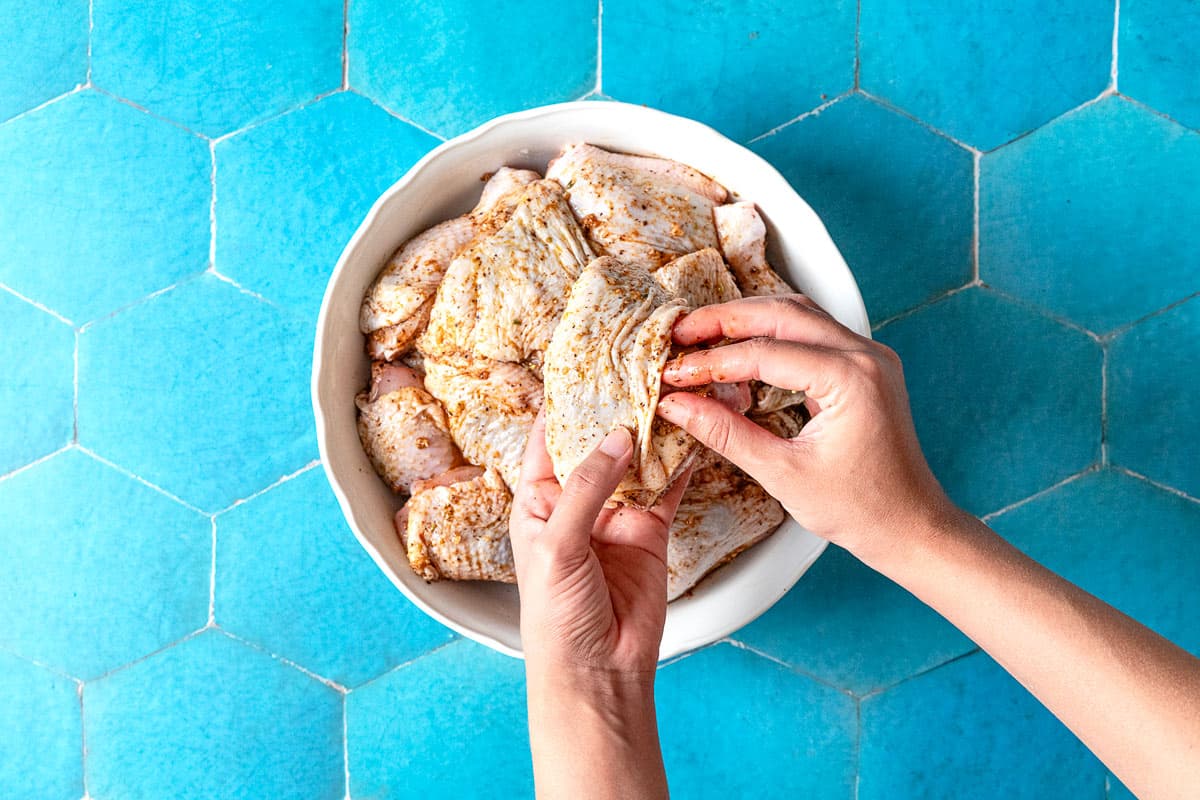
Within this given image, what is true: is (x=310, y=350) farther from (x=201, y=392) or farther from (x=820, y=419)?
(x=820, y=419)

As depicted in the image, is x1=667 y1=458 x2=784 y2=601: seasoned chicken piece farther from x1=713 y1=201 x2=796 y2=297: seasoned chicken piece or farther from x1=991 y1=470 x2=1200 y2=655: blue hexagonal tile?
x1=991 y1=470 x2=1200 y2=655: blue hexagonal tile

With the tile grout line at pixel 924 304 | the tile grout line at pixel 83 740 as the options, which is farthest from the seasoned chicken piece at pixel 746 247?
the tile grout line at pixel 83 740

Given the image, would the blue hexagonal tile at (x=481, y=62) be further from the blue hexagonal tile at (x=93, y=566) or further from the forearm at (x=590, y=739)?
the forearm at (x=590, y=739)

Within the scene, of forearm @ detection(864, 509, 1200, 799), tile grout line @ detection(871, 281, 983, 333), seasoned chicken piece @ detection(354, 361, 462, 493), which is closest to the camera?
forearm @ detection(864, 509, 1200, 799)

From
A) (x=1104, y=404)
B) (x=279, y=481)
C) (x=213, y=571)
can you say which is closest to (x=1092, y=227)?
(x=1104, y=404)

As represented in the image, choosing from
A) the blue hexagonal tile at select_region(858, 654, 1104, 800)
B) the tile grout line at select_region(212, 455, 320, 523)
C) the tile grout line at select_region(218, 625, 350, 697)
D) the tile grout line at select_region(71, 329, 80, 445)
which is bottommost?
the blue hexagonal tile at select_region(858, 654, 1104, 800)

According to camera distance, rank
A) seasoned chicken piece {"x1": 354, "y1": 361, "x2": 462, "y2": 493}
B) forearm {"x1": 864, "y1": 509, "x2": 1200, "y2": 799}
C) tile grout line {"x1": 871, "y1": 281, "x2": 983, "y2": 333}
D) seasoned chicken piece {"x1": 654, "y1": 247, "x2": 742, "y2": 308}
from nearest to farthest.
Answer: forearm {"x1": 864, "y1": 509, "x2": 1200, "y2": 799}
seasoned chicken piece {"x1": 654, "y1": 247, "x2": 742, "y2": 308}
seasoned chicken piece {"x1": 354, "y1": 361, "x2": 462, "y2": 493}
tile grout line {"x1": 871, "y1": 281, "x2": 983, "y2": 333}

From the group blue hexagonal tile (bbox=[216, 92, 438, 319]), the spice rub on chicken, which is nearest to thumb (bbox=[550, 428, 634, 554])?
the spice rub on chicken
